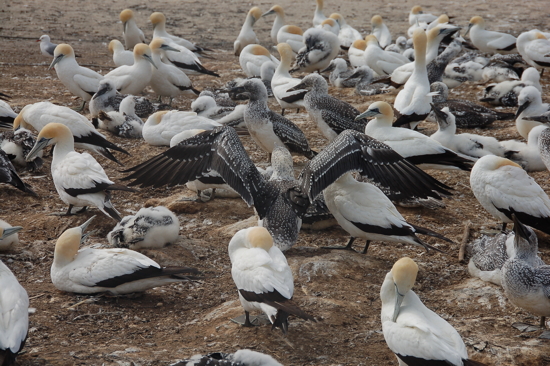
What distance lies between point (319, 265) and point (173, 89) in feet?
20.3

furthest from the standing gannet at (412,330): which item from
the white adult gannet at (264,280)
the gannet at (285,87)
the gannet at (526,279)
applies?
the gannet at (285,87)

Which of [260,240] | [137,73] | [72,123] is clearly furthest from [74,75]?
[260,240]

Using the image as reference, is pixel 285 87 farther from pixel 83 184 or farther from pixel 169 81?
pixel 83 184

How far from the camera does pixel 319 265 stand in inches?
215

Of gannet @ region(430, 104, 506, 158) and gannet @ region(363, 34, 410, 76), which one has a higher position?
gannet @ region(430, 104, 506, 158)

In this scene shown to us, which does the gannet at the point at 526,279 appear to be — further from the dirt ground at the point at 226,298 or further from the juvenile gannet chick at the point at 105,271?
the juvenile gannet chick at the point at 105,271

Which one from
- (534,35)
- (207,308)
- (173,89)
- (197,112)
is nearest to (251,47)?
(173,89)

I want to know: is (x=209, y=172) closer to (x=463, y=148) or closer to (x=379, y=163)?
(x=379, y=163)

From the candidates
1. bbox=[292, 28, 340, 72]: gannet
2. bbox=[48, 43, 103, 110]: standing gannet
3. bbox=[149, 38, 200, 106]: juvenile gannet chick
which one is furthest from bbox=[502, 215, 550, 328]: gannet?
bbox=[292, 28, 340, 72]: gannet

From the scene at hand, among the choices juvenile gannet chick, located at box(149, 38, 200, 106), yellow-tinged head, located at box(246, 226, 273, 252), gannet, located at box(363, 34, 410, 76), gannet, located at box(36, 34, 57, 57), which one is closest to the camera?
yellow-tinged head, located at box(246, 226, 273, 252)

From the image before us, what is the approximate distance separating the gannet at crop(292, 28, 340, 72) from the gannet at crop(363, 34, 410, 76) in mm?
671

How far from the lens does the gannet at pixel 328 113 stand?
829 centimetres

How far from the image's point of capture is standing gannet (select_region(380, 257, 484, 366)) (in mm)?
3721

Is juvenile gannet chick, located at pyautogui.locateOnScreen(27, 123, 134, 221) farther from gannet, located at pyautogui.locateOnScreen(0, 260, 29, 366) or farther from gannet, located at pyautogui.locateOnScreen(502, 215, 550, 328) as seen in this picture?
gannet, located at pyautogui.locateOnScreen(502, 215, 550, 328)
